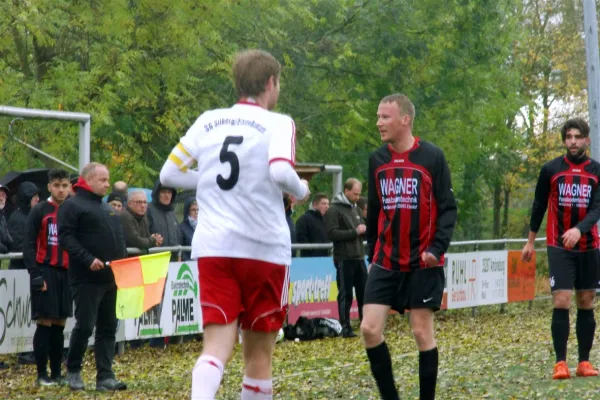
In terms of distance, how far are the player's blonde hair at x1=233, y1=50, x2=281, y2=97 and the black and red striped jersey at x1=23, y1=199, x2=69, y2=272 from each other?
5875mm

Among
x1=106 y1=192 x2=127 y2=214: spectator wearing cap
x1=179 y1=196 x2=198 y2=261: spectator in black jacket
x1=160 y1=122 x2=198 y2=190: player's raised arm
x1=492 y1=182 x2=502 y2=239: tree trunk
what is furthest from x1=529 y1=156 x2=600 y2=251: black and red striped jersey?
x1=492 y1=182 x2=502 y2=239: tree trunk

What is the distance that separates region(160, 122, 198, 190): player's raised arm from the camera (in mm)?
5996

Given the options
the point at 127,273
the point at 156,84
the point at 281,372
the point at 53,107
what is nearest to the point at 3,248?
the point at 127,273

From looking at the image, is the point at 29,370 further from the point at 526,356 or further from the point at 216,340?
the point at 216,340

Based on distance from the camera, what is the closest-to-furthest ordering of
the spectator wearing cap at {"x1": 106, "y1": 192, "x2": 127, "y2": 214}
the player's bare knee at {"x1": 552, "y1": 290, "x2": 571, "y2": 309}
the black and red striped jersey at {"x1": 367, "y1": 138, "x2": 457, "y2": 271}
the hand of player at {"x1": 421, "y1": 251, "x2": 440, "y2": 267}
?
the hand of player at {"x1": 421, "y1": 251, "x2": 440, "y2": 267} < the black and red striped jersey at {"x1": 367, "y1": 138, "x2": 457, "y2": 271} < the player's bare knee at {"x1": 552, "y1": 290, "x2": 571, "y2": 309} < the spectator wearing cap at {"x1": 106, "y1": 192, "x2": 127, "y2": 214}

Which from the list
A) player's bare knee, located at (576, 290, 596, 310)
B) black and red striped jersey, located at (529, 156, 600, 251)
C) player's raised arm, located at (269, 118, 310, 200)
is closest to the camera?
player's raised arm, located at (269, 118, 310, 200)

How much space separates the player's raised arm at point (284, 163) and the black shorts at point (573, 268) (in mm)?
5004

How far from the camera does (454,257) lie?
2092cm

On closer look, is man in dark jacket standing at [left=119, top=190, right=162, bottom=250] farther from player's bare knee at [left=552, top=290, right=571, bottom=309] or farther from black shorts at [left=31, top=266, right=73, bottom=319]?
player's bare knee at [left=552, top=290, right=571, bottom=309]

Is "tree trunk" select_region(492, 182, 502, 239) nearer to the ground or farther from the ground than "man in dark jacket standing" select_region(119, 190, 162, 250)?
farther from the ground

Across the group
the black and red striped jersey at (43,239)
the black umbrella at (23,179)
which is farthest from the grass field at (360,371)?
the black umbrella at (23,179)

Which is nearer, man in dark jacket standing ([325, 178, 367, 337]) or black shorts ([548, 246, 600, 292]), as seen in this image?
black shorts ([548, 246, 600, 292])

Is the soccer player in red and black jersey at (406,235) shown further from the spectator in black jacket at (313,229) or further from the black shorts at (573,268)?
the spectator in black jacket at (313,229)

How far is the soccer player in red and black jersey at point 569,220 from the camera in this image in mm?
10211
